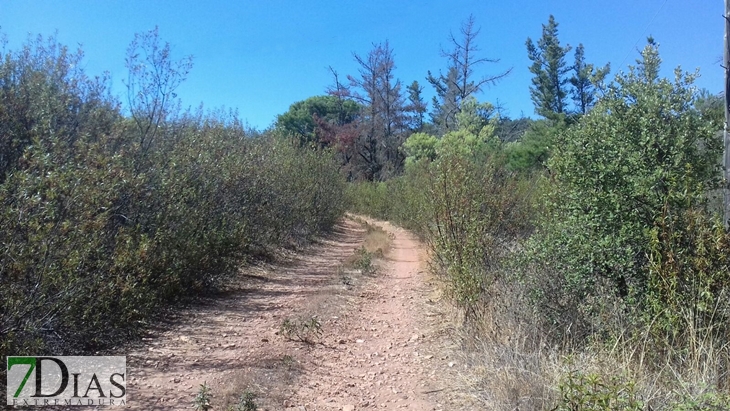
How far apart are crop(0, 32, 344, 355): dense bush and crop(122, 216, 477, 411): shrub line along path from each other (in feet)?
2.26

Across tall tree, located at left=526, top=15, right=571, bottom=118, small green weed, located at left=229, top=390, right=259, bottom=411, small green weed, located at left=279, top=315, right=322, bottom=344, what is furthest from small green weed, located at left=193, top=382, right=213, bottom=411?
tall tree, located at left=526, top=15, right=571, bottom=118

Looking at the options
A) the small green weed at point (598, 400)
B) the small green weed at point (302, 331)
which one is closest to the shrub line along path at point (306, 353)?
the small green weed at point (302, 331)

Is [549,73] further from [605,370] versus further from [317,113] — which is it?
[605,370]

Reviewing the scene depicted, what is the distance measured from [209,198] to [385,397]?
5.59 m

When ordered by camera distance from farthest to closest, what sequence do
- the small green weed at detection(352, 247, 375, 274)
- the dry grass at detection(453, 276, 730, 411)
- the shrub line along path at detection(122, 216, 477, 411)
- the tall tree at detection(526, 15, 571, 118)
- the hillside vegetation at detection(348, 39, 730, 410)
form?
the tall tree at detection(526, 15, 571, 118)
the small green weed at detection(352, 247, 375, 274)
the shrub line along path at detection(122, 216, 477, 411)
the hillside vegetation at detection(348, 39, 730, 410)
the dry grass at detection(453, 276, 730, 411)

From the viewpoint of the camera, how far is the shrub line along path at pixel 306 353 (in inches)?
179

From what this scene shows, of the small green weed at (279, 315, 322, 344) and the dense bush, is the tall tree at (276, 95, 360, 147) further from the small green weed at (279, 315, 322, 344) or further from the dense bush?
the small green weed at (279, 315, 322, 344)

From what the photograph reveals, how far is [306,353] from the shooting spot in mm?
5777

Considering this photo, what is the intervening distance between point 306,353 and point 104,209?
272 cm

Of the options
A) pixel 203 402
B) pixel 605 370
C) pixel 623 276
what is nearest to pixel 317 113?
pixel 623 276

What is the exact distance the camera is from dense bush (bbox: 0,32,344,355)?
4410mm

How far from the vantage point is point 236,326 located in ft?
22.5

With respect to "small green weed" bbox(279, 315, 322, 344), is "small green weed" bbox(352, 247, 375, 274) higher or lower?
higher

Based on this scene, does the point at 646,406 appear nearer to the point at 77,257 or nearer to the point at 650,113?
the point at 650,113
